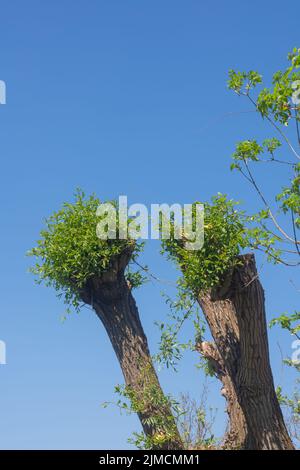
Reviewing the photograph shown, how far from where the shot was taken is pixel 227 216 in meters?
13.6

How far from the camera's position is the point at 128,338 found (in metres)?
14.7

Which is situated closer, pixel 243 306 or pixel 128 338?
pixel 243 306

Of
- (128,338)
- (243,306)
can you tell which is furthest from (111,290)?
(243,306)

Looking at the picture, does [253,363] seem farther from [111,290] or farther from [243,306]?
[111,290]

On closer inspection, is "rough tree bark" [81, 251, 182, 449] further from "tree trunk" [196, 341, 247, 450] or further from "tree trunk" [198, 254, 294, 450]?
"tree trunk" [198, 254, 294, 450]

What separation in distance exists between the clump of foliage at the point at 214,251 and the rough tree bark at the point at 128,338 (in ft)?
5.35

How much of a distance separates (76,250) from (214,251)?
3.07 m

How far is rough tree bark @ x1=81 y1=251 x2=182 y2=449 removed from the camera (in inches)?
561

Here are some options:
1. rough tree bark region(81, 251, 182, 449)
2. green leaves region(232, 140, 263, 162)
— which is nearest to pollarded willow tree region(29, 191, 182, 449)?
rough tree bark region(81, 251, 182, 449)

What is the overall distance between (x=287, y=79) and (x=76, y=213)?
5876 millimetres

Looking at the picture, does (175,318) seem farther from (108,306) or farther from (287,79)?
(287,79)

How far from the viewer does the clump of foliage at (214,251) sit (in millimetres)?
12938

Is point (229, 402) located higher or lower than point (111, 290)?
lower
